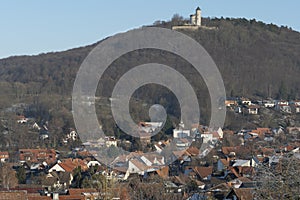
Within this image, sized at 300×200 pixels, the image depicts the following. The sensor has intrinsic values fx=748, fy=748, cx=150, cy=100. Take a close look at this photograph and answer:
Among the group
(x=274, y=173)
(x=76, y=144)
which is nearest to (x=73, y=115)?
(x=76, y=144)

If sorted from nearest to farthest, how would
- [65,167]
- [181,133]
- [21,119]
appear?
[65,167] < [181,133] < [21,119]

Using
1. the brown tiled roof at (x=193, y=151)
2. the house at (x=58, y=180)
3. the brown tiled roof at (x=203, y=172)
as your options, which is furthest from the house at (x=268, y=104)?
the house at (x=58, y=180)

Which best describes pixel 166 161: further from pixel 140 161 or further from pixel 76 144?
pixel 76 144

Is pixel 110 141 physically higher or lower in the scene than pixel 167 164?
higher

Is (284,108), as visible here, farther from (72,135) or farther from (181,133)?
(72,135)

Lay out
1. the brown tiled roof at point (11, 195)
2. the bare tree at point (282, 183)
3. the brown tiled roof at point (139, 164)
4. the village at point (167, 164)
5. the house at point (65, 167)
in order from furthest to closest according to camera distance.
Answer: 1. the brown tiled roof at point (139, 164)
2. the house at point (65, 167)
3. the village at point (167, 164)
4. the brown tiled roof at point (11, 195)
5. the bare tree at point (282, 183)

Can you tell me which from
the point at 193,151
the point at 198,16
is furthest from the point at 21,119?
the point at 198,16

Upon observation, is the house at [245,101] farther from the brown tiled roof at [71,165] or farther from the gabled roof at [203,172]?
the gabled roof at [203,172]

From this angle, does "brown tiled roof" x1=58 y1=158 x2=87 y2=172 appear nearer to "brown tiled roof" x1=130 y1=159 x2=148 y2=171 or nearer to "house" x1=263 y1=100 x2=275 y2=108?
"brown tiled roof" x1=130 y1=159 x2=148 y2=171

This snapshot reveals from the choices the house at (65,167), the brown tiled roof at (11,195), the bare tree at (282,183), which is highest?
the bare tree at (282,183)

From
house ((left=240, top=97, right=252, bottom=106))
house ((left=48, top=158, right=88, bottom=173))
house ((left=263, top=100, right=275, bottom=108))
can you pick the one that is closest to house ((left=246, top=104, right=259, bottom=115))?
house ((left=240, top=97, right=252, bottom=106))
